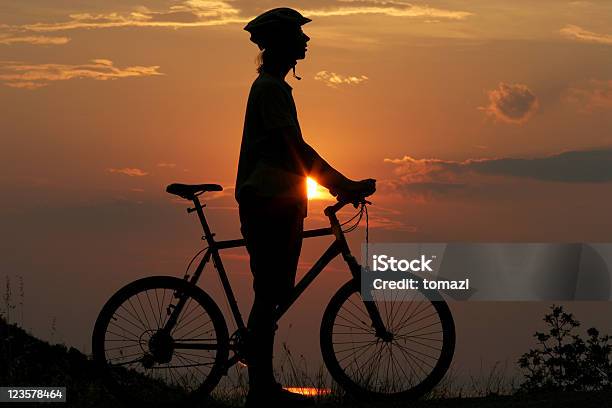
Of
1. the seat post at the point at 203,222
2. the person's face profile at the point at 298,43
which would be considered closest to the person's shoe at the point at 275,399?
the seat post at the point at 203,222

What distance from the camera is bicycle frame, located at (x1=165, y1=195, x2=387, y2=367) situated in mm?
7812

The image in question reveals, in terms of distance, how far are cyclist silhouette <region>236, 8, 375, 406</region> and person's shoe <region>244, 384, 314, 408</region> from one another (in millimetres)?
15

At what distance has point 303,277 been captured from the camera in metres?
7.91

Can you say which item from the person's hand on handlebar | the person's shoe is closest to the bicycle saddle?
the person's hand on handlebar

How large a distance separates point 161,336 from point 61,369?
3.73m

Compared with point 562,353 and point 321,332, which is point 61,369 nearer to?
point 321,332

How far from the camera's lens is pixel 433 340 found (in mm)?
8180

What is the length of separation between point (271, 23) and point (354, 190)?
1.48m

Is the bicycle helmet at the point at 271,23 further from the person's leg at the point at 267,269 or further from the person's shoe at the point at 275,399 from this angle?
the person's shoe at the point at 275,399

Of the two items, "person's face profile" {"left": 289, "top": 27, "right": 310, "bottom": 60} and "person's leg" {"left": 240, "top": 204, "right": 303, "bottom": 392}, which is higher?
"person's face profile" {"left": 289, "top": 27, "right": 310, "bottom": 60}

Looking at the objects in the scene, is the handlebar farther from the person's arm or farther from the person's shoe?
the person's shoe

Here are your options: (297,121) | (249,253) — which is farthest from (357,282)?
(297,121)

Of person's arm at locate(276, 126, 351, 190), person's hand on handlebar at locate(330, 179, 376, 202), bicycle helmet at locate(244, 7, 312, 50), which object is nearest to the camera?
person's arm at locate(276, 126, 351, 190)

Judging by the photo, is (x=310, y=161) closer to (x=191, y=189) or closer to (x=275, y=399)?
(x=191, y=189)
